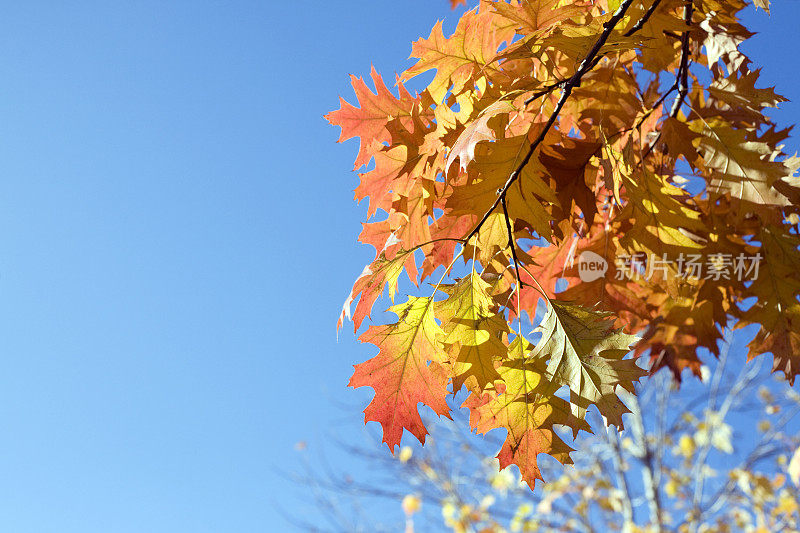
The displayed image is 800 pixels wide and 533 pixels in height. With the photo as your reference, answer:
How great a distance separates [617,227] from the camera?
4.92ft

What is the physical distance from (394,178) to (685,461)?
7195 mm

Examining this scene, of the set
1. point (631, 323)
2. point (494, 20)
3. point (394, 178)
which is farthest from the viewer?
point (631, 323)

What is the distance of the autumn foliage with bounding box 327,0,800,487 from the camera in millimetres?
1098

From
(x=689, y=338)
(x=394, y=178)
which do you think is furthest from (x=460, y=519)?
(x=394, y=178)

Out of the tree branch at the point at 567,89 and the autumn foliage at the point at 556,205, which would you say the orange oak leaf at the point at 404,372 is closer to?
the autumn foliage at the point at 556,205

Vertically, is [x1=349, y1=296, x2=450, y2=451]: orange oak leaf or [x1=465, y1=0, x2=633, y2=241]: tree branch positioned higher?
[x1=465, y1=0, x2=633, y2=241]: tree branch

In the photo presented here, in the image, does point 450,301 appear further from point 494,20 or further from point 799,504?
point 799,504

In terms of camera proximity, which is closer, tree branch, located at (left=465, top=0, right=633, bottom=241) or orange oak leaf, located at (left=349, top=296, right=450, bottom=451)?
tree branch, located at (left=465, top=0, right=633, bottom=241)

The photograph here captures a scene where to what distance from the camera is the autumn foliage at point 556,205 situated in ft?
3.60

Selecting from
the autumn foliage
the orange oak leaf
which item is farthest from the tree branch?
the orange oak leaf

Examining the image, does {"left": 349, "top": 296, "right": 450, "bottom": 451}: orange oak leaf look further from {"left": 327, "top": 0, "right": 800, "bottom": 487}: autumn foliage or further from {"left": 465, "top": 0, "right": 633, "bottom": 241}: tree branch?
{"left": 465, "top": 0, "right": 633, "bottom": 241}: tree branch

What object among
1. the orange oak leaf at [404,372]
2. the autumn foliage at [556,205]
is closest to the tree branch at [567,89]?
the autumn foliage at [556,205]

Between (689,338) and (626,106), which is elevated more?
(626,106)

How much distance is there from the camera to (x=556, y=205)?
1208mm
